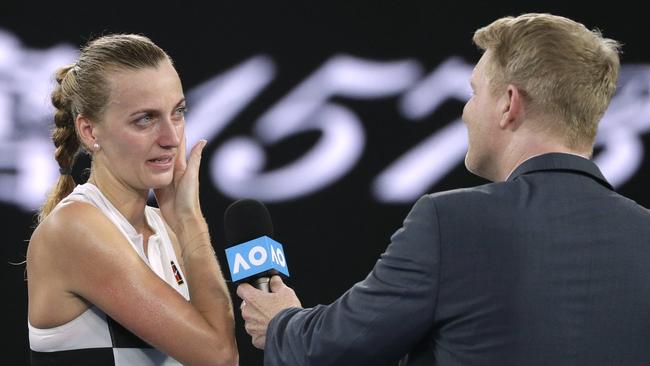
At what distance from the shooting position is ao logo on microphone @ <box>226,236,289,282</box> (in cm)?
192

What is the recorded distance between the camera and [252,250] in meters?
1.94

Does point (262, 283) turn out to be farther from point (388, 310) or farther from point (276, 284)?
point (388, 310)

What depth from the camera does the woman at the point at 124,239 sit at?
2.05 meters

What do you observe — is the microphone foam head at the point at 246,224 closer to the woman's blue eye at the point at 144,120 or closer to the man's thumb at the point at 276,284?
the man's thumb at the point at 276,284

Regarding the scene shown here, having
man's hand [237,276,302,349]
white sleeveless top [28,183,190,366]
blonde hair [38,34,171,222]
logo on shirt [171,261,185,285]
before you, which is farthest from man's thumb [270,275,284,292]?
blonde hair [38,34,171,222]

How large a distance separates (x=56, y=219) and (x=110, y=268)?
177 mm

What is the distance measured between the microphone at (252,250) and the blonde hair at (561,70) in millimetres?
575

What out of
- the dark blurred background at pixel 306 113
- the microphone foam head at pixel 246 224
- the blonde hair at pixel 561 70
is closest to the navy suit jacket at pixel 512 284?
the blonde hair at pixel 561 70

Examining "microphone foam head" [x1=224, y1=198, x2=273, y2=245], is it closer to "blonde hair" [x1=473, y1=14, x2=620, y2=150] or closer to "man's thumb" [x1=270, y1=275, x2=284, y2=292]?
"man's thumb" [x1=270, y1=275, x2=284, y2=292]

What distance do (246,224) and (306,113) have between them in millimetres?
1871

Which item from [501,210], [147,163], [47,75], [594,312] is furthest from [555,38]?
[47,75]

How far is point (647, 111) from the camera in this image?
4.03 meters

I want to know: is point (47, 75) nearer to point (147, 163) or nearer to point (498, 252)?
point (147, 163)

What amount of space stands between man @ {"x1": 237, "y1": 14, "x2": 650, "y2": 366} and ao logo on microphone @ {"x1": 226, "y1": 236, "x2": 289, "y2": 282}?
0.22 metres
